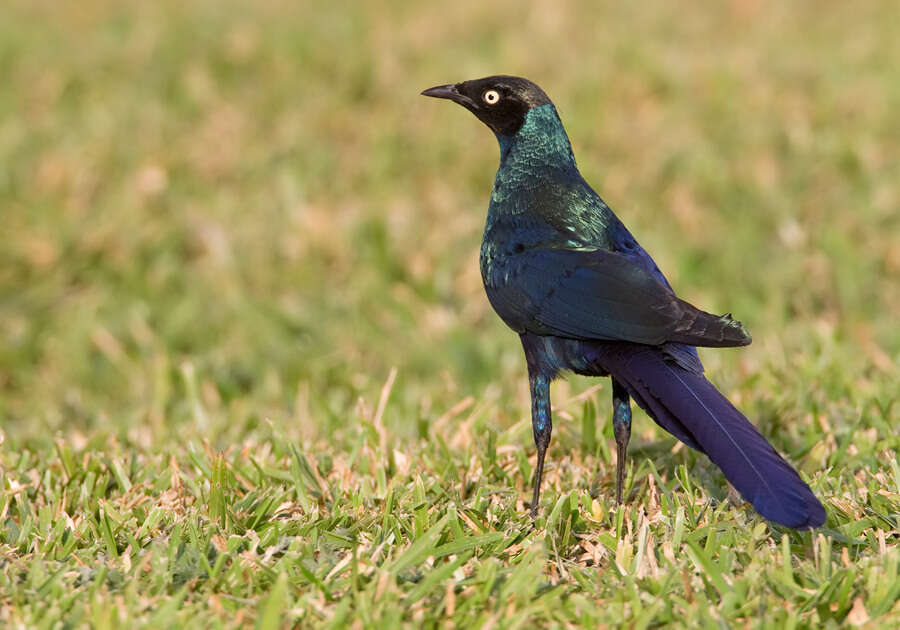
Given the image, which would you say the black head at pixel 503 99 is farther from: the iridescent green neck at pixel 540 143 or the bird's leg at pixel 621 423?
the bird's leg at pixel 621 423

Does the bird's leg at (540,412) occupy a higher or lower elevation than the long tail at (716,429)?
lower

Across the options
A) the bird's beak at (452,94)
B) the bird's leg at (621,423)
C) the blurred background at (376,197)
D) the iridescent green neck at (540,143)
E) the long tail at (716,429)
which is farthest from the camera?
the blurred background at (376,197)

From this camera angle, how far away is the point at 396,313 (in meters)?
7.05

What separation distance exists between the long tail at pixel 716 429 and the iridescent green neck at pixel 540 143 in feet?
2.78

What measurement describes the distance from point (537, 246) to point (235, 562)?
1392 mm

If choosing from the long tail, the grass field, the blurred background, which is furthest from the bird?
the blurred background

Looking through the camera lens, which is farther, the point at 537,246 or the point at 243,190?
the point at 243,190

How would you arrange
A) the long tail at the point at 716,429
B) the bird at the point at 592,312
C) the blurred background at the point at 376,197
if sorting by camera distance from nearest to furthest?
the long tail at the point at 716,429, the bird at the point at 592,312, the blurred background at the point at 376,197

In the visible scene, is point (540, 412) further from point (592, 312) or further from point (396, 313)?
point (396, 313)

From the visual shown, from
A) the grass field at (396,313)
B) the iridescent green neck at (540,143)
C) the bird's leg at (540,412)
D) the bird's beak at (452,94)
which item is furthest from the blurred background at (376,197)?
the bird's beak at (452,94)

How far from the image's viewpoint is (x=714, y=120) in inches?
336

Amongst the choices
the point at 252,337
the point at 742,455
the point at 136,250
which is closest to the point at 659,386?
the point at 742,455

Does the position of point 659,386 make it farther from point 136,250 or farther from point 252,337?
point 136,250

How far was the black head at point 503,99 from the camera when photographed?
13.3 ft
